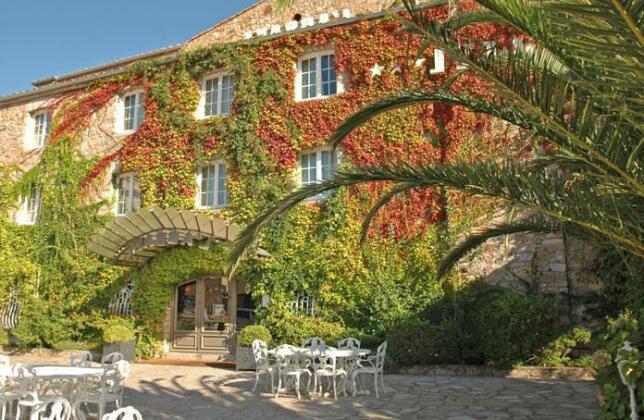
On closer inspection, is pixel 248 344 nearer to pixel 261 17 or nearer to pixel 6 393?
pixel 6 393

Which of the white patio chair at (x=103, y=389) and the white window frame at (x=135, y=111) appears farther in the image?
the white window frame at (x=135, y=111)

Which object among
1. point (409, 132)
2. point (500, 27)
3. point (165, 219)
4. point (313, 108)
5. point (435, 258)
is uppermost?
point (500, 27)

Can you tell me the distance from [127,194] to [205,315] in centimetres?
463

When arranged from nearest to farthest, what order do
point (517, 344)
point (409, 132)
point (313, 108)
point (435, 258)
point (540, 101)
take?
point (540, 101) → point (517, 344) → point (435, 258) → point (409, 132) → point (313, 108)

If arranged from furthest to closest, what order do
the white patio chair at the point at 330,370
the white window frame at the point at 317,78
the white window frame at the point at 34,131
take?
the white window frame at the point at 34,131 < the white window frame at the point at 317,78 < the white patio chair at the point at 330,370

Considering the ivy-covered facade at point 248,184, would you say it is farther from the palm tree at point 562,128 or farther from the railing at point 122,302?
the palm tree at point 562,128

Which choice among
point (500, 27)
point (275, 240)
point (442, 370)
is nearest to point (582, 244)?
point (442, 370)

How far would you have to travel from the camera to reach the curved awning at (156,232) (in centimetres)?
1329

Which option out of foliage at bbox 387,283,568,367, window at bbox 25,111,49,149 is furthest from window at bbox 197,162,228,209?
window at bbox 25,111,49,149

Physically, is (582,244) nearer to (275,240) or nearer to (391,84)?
A: (391,84)

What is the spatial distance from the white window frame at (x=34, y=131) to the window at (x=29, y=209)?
169 centimetres

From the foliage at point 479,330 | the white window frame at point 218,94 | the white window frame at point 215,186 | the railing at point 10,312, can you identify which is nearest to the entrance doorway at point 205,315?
the white window frame at point 215,186

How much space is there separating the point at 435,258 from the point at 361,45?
18.9 feet

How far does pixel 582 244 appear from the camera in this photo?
11742 mm
